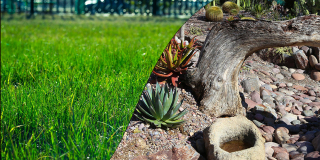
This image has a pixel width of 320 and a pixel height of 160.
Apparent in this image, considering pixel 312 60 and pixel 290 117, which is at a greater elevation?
pixel 312 60

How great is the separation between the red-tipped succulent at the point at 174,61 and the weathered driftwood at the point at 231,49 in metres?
0.08

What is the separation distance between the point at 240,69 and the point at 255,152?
1.84ft

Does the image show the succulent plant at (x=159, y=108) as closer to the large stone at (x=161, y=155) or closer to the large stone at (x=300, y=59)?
the large stone at (x=161, y=155)

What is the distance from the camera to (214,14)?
183cm

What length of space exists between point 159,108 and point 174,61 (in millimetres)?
375

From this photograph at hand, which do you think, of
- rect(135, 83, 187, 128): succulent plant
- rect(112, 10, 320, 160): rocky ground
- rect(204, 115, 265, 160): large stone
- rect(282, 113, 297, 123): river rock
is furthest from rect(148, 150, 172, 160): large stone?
rect(282, 113, 297, 123): river rock

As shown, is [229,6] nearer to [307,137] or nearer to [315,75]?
[315,75]

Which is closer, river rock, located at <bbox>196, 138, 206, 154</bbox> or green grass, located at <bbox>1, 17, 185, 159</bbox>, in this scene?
green grass, located at <bbox>1, 17, 185, 159</bbox>

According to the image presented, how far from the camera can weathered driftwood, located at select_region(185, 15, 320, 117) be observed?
1.50m

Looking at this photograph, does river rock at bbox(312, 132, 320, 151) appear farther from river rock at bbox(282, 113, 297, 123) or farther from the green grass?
the green grass

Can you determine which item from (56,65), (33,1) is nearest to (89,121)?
(56,65)

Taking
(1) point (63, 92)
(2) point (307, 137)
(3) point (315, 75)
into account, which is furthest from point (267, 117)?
(1) point (63, 92)

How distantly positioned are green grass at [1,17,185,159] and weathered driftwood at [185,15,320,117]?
54 centimetres

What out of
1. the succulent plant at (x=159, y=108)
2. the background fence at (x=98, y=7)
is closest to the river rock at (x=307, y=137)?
the succulent plant at (x=159, y=108)
